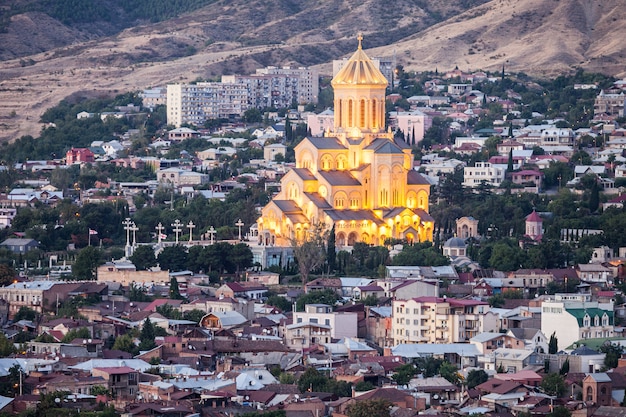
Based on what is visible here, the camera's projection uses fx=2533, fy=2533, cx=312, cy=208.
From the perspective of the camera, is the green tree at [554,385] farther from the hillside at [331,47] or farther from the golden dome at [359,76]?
the hillside at [331,47]

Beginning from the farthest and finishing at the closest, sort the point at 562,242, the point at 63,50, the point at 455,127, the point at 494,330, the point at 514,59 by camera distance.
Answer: the point at 63,50 → the point at 514,59 → the point at 455,127 → the point at 562,242 → the point at 494,330

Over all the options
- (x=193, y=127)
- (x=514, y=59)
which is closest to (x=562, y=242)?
(x=193, y=127)

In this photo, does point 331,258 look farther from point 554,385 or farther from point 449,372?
point 554,385

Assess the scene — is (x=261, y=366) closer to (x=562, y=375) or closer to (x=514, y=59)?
(x=562, y=375)

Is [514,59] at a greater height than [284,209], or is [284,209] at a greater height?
[514,59]

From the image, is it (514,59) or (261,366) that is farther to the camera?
(514,59)

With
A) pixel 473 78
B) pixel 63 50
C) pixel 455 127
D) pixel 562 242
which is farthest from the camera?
pixel 63 50

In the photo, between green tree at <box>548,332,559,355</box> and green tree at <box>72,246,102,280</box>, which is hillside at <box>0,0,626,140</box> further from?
green tree at <box>548,332,559,355</box>
